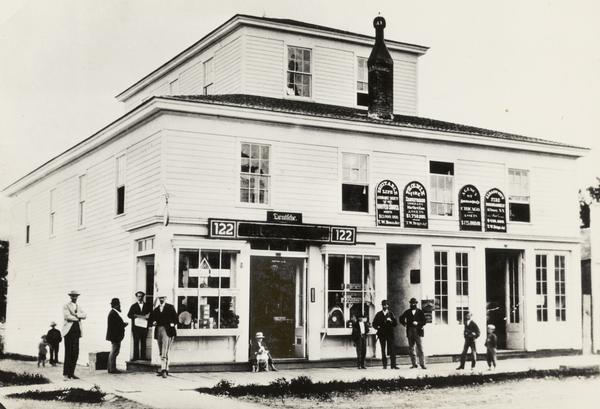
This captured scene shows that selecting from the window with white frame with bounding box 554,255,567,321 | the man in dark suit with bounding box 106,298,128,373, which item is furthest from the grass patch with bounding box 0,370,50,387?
the window with white frame with bounding box 554,255,567,321

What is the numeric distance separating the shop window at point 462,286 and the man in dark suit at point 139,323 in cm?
774

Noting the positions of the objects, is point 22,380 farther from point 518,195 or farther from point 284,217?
point 518,195

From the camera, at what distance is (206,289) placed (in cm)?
1809

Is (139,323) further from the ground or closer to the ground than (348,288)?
closer to the ground

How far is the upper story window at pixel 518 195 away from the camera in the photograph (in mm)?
22234

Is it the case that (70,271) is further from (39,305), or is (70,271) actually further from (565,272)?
(565,272)

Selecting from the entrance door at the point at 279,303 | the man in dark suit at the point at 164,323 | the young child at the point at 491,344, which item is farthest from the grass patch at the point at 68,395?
the young child at the point at 491,344

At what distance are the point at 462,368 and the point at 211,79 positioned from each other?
1055 centimetres

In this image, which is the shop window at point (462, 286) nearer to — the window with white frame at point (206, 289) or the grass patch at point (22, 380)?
the window with white frame at point (206, 289)

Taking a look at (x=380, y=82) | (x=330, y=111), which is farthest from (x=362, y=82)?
(x=330, y=111)

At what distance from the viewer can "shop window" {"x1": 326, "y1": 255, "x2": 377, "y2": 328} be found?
19703mm

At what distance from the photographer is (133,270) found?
1916cm

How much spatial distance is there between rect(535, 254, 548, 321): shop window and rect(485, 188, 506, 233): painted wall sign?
1511 millimetres

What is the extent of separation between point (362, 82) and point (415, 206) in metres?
4.93
